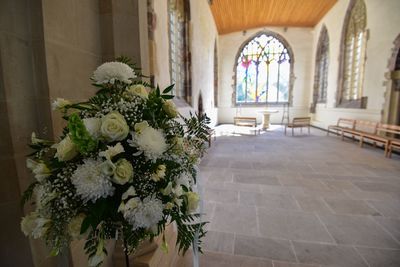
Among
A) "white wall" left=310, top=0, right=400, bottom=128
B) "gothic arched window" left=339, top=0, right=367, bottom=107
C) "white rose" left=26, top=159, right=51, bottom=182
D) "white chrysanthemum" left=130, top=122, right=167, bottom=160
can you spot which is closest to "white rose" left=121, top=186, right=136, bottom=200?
"white chrysanthemum" left=130, top=122, right=167, bottom=160

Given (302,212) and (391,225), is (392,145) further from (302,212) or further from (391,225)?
(302,212)

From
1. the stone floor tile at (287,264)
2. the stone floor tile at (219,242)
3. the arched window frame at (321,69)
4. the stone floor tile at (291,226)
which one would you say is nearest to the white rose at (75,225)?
the stone floor tile at (219,242)

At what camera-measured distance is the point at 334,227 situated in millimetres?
1989

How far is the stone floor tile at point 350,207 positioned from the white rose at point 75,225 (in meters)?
2.49

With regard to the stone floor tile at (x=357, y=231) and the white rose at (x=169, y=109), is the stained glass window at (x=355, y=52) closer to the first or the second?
the stone floor tile at (x=357, y=231)

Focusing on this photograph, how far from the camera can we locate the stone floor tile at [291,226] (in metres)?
1.86

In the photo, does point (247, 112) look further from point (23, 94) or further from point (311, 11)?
point (23, 94)

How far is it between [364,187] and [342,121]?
206 inches

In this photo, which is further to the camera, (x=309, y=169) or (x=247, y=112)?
(x=247, y=112)

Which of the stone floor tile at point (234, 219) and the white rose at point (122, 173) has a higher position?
the white rose at point (122, 173)

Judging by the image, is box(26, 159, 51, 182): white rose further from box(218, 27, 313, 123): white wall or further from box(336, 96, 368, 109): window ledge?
box(218, 27, 313, 123): white wall

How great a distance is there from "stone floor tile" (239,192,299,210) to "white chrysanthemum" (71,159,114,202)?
6.99 feet

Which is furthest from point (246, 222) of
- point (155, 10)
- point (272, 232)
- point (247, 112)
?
point (247, 112)

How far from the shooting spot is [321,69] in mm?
10031
